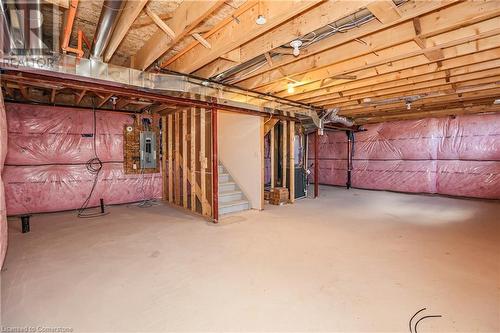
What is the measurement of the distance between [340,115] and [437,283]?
5553 mm

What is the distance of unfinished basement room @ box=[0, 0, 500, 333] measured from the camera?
5.95 feet

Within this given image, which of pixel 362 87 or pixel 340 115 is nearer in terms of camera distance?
pixel 362 87

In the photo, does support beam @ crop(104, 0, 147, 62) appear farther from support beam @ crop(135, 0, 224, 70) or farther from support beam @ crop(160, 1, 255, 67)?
support beam @ crop(160, 1, 255, 67)

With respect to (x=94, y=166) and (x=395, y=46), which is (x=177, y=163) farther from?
(x=395, y=46)

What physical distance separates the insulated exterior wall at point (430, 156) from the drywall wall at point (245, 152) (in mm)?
4859

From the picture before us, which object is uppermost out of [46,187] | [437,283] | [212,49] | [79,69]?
[212,49]

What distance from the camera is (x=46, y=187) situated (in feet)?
15.2

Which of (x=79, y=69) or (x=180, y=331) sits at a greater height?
(x=79, y=69)

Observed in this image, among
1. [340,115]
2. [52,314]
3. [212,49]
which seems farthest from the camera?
[340,115]

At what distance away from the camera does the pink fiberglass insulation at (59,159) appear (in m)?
4.39

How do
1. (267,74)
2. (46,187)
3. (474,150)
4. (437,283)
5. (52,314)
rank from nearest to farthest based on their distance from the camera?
(52,314) < (437,283) < (267,74) < (46,187) < (474,150)

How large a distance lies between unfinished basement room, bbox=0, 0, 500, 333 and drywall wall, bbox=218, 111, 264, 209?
0.04 meters

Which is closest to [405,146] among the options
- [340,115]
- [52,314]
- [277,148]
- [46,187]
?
[340,115]

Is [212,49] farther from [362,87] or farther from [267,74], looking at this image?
[362,87]
